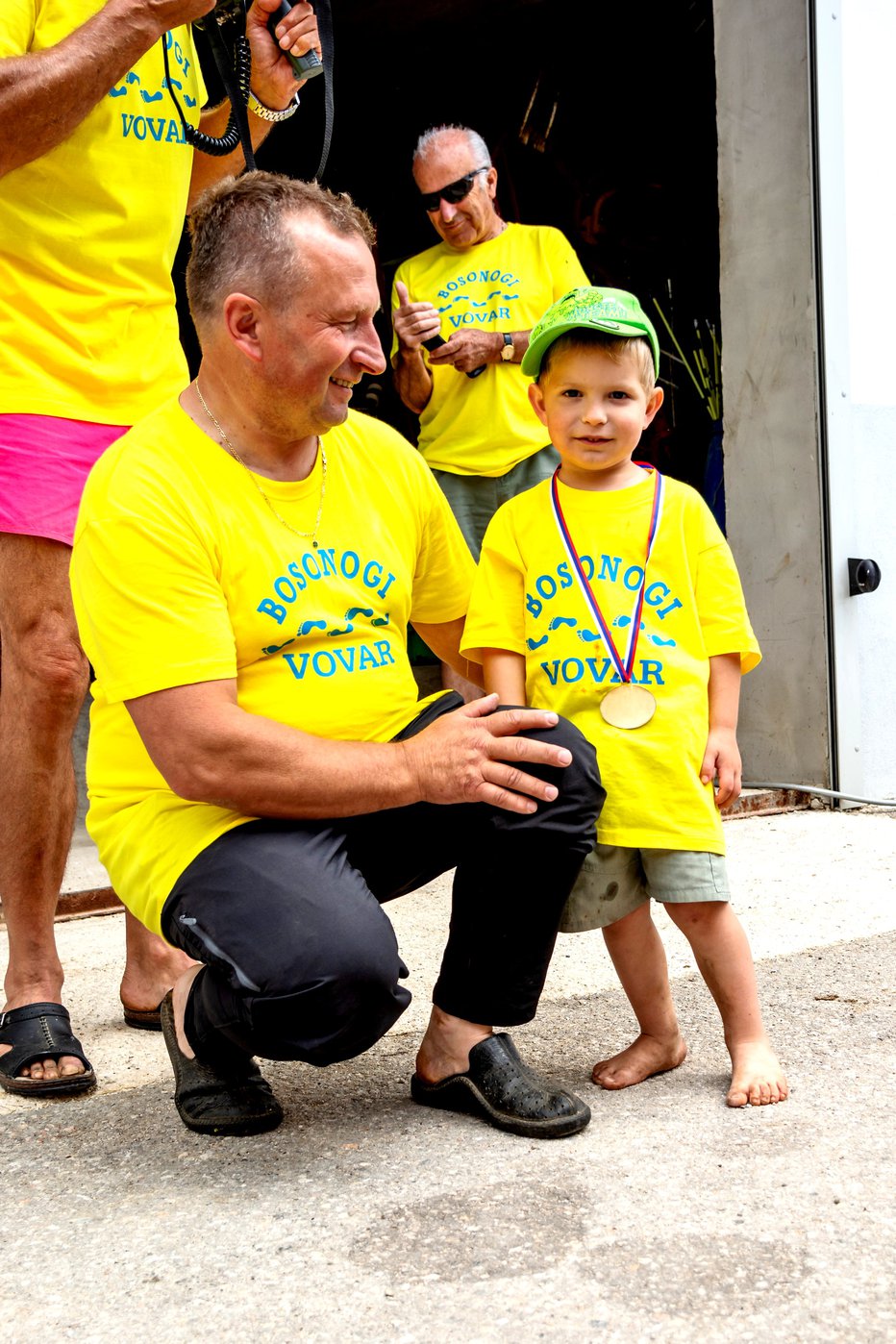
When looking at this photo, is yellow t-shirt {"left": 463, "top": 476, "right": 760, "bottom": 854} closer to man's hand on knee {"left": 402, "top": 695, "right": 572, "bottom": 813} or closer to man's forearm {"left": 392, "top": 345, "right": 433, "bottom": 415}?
man's hand on knee {"left": 402, "top": 695, "right": 572, "bottom": 813}

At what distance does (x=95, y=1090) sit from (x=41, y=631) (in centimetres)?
81

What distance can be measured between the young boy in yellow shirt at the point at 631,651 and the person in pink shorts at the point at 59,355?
768 mm

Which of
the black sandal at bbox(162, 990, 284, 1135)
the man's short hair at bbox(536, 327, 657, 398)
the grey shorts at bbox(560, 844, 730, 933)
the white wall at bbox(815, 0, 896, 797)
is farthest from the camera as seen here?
the white wall at bbox(815, 0, 896, 797)

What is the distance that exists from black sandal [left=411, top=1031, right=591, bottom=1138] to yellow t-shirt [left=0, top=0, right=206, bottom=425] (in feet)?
4.43

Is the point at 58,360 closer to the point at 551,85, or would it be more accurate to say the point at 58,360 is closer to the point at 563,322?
the point at 563,322

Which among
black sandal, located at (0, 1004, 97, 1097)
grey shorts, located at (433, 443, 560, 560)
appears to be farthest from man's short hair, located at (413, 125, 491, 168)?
black sandal, located at (0, 1004, 97, 1097)

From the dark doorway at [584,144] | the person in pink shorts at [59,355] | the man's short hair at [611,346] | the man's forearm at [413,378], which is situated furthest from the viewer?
the dark doorway at [584,144]

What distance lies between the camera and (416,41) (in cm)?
699

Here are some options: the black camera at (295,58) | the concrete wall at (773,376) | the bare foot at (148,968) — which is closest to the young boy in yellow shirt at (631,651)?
the black camera at (295,58)

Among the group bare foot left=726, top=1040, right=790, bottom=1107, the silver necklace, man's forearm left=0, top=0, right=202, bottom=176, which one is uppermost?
man's forearm left=0, top=0, right=202, bottom=176

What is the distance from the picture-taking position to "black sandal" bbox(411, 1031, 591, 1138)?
209 cm

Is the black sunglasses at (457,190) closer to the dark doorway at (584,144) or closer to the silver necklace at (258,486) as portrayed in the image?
the silver necklace at (258,486)

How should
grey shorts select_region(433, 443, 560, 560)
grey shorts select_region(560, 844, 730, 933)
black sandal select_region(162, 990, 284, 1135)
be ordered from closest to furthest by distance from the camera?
black sandal select_region(162, 990, 284, 1135), grey shorts select_region(560, 844, 730, 933), grey shorts select_region(433, 443, 560, 560)

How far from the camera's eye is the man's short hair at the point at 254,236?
7.06 feet
